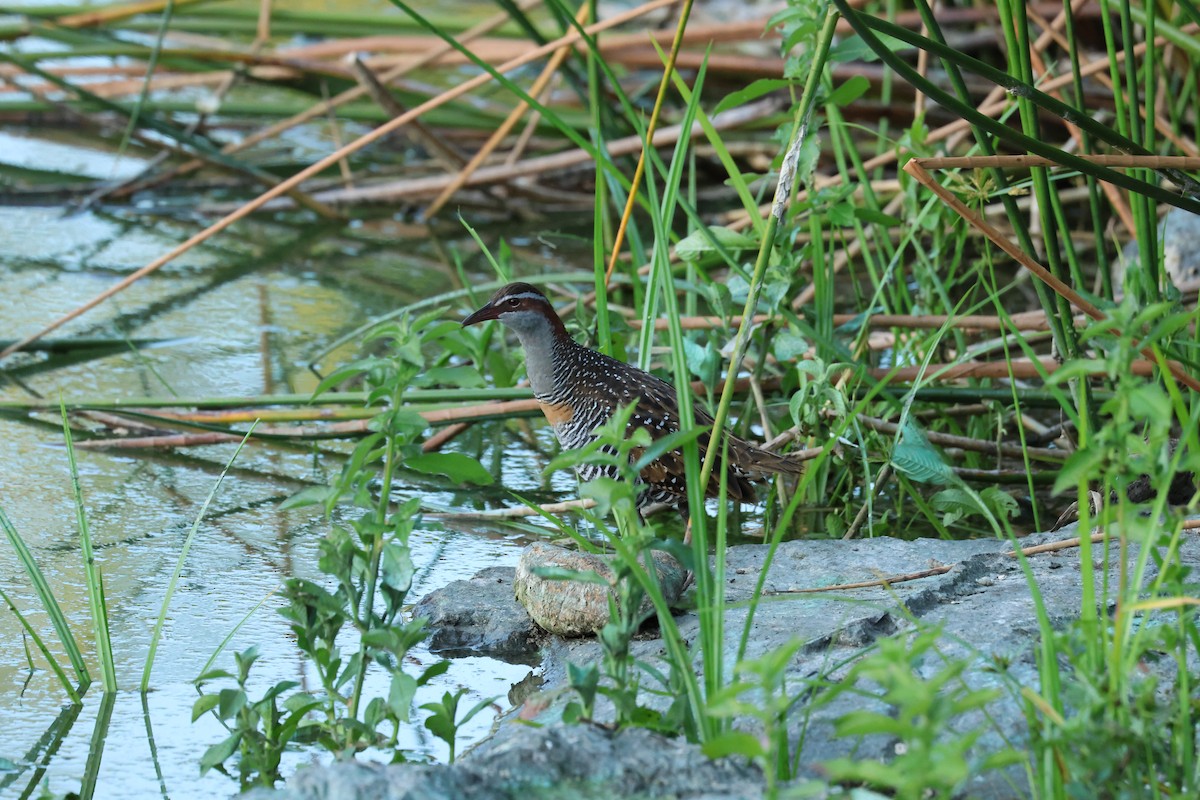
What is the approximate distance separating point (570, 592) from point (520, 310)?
1072 millimetres

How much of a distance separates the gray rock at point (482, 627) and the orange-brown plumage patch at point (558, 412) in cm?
67

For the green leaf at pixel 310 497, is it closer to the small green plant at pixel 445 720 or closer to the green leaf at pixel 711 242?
the small green plant at pixel 445 720

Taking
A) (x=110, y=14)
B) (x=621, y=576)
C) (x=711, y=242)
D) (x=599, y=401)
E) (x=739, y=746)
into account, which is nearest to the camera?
(x=739, y=746)

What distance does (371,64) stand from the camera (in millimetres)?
6430

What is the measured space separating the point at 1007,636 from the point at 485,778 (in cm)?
104

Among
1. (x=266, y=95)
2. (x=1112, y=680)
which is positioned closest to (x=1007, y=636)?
(x=1112, y=680)

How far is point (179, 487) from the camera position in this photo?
3693mm

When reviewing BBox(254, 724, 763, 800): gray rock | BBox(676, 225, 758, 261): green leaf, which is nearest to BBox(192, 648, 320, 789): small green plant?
BBox(254, 724, 763, 800): gray rock

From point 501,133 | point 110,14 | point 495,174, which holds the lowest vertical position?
point 495,174

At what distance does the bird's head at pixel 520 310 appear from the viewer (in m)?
3.64

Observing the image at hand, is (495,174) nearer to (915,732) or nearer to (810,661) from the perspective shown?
(810,661)

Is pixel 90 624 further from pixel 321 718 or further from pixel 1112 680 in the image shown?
pixel 1112 680

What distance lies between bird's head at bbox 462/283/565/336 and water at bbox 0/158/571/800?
488 millimetres

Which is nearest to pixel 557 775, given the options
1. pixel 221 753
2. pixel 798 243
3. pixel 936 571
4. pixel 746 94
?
pixel 221 753
